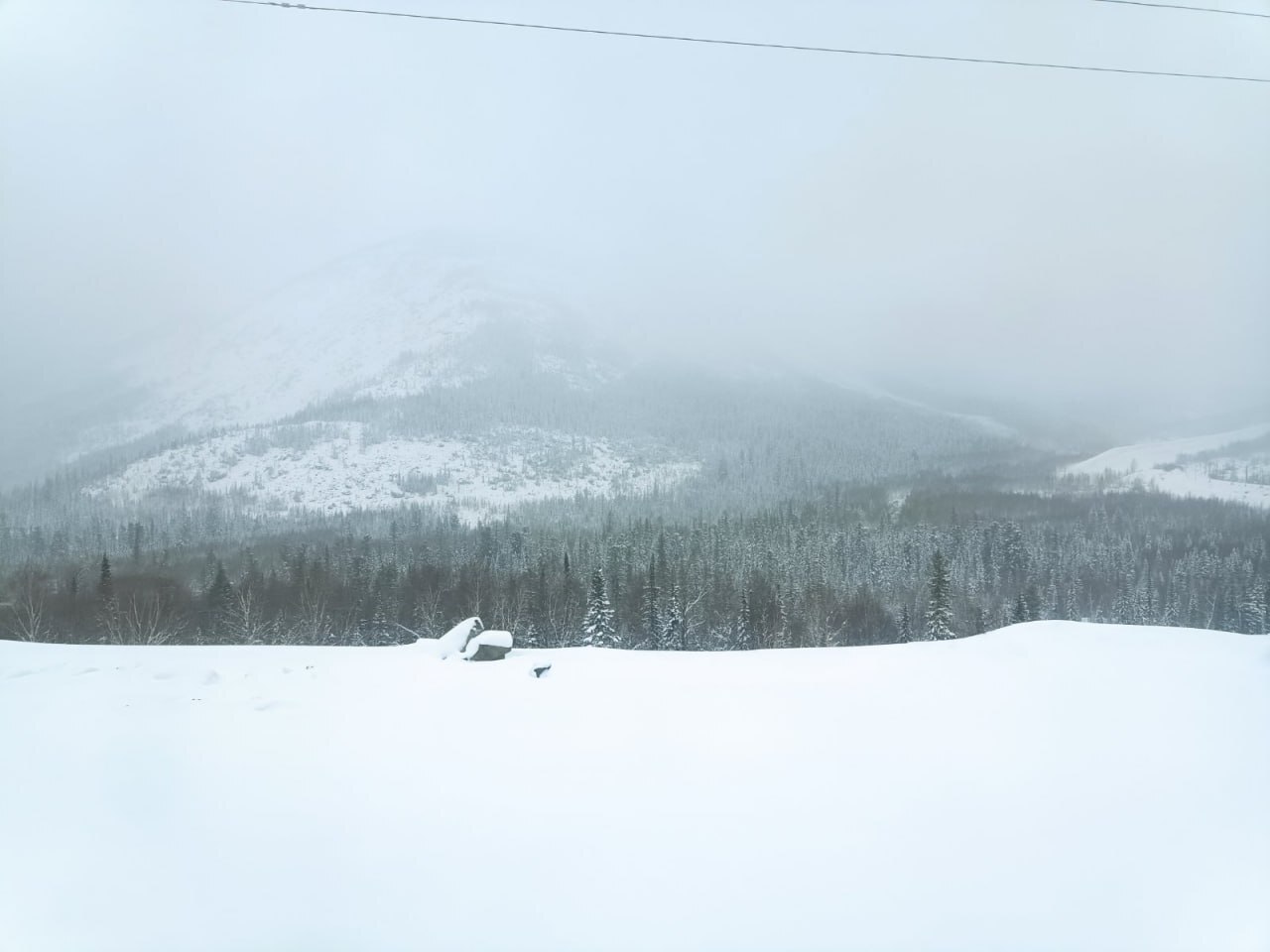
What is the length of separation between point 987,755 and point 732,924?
2260 mm

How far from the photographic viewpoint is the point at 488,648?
6.52 m

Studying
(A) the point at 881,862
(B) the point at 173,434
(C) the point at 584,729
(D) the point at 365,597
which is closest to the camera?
(A) the point at 881,862

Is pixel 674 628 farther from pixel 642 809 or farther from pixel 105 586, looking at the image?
pixel 642 809

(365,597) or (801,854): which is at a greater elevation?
(801,854)

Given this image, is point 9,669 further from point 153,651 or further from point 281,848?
point 281,848

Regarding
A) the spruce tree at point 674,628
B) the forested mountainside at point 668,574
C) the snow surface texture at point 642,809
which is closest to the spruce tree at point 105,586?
the forested mountainside at point 668,574

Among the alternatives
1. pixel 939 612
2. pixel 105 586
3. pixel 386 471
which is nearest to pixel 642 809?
pixel 939 612

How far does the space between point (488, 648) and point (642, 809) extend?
3.57 meters

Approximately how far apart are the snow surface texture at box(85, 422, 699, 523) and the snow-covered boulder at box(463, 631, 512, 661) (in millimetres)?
82670

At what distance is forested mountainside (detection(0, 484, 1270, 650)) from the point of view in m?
31.7

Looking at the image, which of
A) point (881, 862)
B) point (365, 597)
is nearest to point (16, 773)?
point (881, 862)

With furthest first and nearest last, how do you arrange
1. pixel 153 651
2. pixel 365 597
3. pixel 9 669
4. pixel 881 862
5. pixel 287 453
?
1. pixel 287 453
2. pixel 365 597
3. pixel 153 651
4. pixel 9 669
5. pixel 881 862

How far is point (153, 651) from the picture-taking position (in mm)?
6309

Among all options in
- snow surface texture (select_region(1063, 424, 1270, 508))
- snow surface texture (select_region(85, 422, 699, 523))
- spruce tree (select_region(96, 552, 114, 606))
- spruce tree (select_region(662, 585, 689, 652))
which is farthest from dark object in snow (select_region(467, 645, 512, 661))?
snow surface texture (select_region(85, 422, 699, 523))
